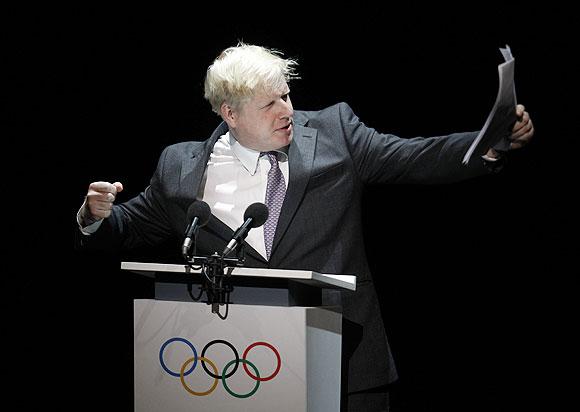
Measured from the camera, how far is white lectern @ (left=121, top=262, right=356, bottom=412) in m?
2.26

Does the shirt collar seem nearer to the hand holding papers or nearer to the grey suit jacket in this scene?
the grey suit jacket

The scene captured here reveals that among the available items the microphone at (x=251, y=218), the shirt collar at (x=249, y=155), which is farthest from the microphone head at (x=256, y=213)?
the shirt collar at (x=249, y=155)

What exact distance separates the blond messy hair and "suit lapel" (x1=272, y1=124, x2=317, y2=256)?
0.20 meters

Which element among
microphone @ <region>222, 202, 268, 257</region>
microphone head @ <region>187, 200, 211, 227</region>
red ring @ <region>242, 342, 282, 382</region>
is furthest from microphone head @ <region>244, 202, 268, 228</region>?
red ring @ <region>242, 342, 282, 382</region>

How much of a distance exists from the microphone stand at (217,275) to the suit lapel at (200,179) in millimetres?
372

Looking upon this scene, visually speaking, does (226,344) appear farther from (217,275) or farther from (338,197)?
(338,197)

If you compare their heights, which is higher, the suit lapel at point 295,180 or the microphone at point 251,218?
the suit lapel at point 295,180

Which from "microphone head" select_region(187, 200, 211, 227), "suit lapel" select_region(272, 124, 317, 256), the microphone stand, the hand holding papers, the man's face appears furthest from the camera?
the man's face

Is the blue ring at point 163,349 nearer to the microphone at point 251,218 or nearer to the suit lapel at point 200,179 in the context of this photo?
the microphone at point 251,218

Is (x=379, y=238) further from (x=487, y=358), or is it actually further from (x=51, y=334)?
(x=51, y=334)

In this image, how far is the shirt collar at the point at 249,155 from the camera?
2.82m

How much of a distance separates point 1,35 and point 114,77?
1.59 ft

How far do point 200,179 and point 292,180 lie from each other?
0.30m

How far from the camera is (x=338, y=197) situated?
2.75 metres
